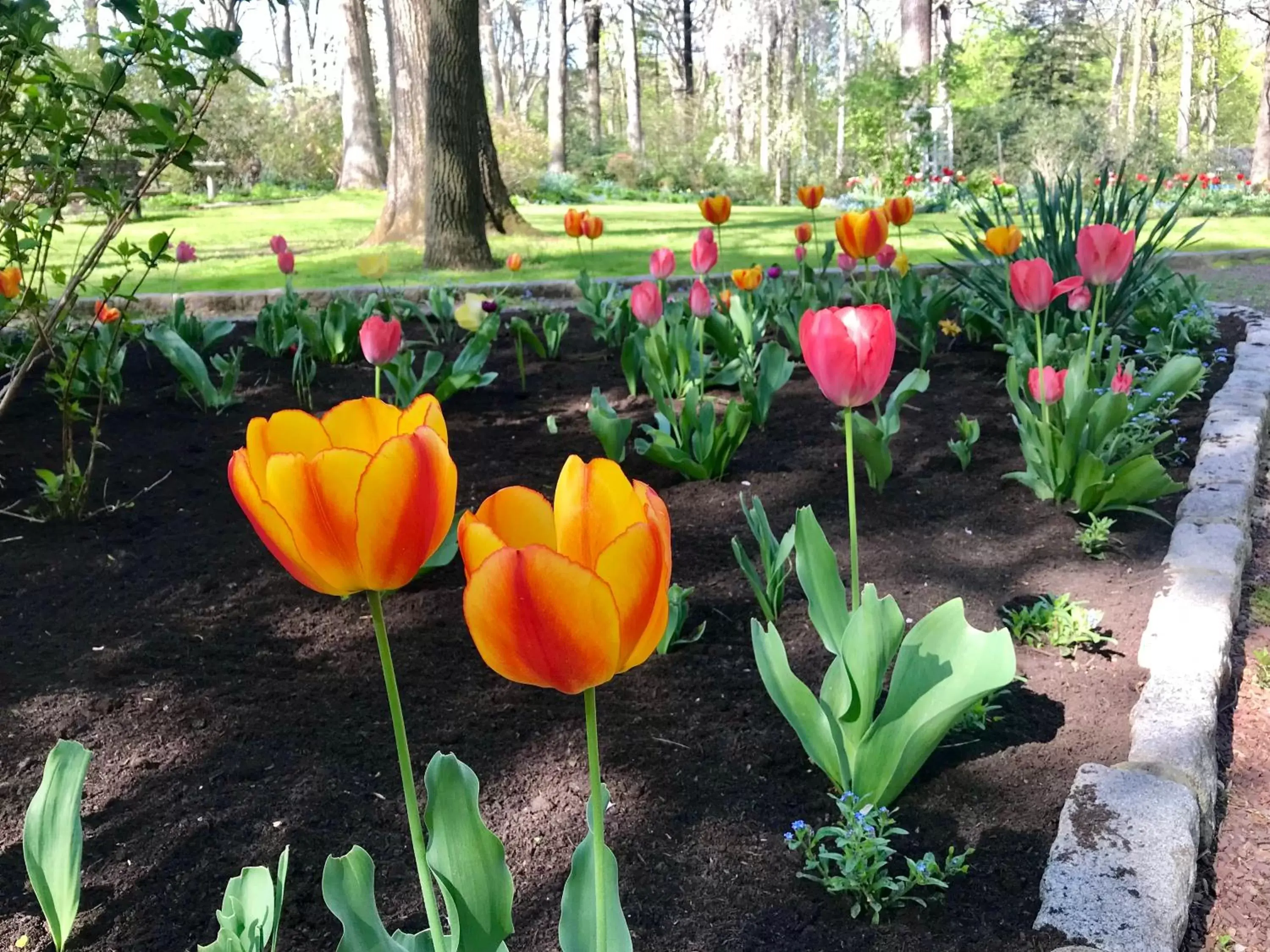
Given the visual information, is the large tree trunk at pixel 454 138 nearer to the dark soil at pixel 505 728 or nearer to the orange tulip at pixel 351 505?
the dark soil at pixel 505 728

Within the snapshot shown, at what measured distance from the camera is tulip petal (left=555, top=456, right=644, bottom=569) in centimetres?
72

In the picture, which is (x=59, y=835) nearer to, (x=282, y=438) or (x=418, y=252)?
(x=282, y=438)

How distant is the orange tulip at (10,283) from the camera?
2.70 m

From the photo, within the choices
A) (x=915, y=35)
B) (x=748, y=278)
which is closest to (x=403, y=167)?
(x=748, y=278)

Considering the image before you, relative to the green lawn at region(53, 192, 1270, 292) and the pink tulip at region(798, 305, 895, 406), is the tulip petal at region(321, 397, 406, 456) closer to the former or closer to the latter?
the pink tulip at region(798, 305, 895, 406)

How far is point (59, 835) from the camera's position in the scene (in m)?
1.19

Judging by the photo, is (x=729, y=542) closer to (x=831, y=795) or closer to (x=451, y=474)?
(x=831, y=795)

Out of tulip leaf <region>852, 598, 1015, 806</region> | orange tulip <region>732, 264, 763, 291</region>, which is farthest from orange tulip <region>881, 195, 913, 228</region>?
A: tulip leaf <region>852, 598, 1015, 806</region>

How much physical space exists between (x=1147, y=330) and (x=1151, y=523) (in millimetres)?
2113

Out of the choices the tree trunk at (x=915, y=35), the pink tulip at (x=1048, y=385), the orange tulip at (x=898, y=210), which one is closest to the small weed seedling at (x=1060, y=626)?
the pink tulip at (x=1048, y=385)

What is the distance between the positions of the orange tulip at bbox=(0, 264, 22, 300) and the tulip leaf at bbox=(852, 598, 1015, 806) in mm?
2366

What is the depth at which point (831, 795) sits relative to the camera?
1490 millimetres

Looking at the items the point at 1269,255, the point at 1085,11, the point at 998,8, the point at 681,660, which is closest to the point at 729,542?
the point at 681,660

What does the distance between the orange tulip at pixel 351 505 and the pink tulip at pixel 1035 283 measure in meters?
1.98
